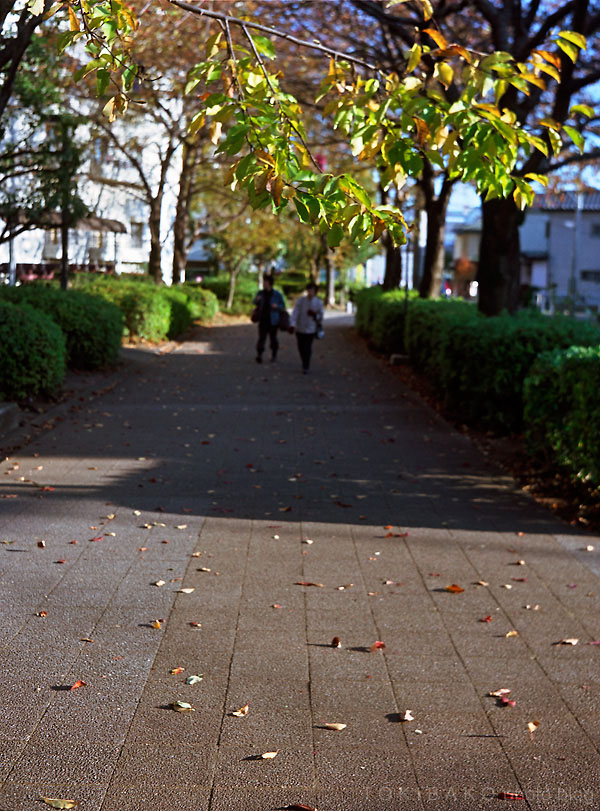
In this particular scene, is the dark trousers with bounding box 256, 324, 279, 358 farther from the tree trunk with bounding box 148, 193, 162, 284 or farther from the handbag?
the tree trunk with bounding box 148, 193, 162, 284

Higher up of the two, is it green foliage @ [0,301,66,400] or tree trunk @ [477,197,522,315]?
tree trunk @ [477,197,522,315]

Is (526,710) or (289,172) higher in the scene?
(289,172)

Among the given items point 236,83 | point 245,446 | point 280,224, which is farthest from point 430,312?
point 280,224

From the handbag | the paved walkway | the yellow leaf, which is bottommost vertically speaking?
the paved walkway

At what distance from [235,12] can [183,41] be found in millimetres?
5007

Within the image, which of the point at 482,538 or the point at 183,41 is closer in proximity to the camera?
the point at 482,538

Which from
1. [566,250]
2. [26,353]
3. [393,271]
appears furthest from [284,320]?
[566,250]

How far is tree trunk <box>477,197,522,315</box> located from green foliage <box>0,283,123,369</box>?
6.34 metres

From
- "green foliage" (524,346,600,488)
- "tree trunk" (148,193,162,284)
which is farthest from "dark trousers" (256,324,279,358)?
"tree trunk" (148,193,162,284)

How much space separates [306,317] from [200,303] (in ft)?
61.6

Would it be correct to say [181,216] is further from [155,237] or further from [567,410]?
[567,410]

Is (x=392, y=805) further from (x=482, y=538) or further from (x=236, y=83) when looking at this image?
(x=482, y=538)

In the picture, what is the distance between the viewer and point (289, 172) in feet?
14.8

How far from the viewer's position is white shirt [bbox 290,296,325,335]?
66.5ft
